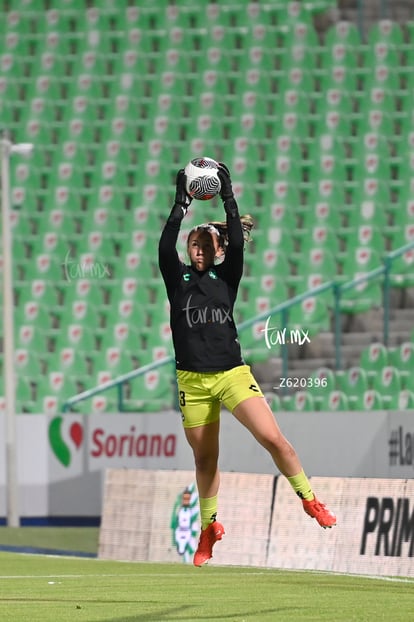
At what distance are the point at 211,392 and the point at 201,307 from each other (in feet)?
1.68

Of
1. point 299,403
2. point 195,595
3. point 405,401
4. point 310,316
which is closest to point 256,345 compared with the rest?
point 310,316

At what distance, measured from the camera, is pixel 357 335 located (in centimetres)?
1773

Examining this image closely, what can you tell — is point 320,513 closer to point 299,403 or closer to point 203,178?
point 203,178

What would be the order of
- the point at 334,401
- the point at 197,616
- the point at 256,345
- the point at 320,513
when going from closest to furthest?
the point at 197,616
the point at 320,513
the point at 334,401
the point at 256,345

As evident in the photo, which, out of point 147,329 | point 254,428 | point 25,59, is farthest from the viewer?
point 25,59

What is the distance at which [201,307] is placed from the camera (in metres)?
9.01

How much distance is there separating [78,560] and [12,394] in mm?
7275

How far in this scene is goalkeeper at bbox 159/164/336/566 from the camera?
8977 mm

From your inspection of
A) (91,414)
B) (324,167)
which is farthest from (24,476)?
(324,167)

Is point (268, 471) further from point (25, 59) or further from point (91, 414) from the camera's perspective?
point (25, 59)

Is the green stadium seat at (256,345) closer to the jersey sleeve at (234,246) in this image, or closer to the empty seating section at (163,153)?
the empty seating section at (163,153)

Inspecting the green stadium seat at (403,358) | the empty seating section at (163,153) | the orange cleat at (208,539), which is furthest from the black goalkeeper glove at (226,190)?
the empty seating section at (163,153)

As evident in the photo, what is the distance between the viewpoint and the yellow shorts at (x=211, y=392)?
29.4 ft

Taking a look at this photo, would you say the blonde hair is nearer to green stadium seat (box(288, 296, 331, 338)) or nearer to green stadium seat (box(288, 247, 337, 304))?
green stadium seat (box(288, 296, 331, 338))
